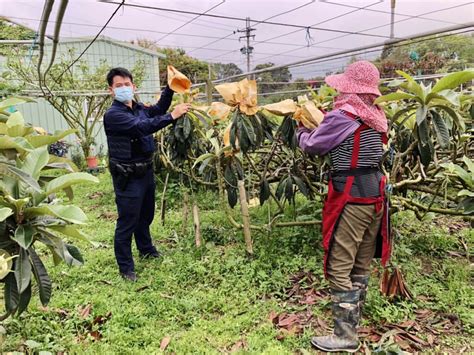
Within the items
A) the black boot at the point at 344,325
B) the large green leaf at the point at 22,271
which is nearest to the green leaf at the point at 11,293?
the large green leaf at the point at 22,271

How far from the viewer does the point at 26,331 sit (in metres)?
2.28

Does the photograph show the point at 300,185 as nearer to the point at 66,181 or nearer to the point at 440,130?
the point at 440,130

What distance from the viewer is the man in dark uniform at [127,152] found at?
113 inches

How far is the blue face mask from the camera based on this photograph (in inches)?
115

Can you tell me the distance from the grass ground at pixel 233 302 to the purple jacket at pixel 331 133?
1.03 metres

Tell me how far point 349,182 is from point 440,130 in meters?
0.57

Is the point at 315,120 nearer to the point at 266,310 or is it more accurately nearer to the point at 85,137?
the point at 266,310

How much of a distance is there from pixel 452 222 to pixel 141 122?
3.03 m

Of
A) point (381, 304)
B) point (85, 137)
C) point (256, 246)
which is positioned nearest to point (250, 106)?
point (256, 246)

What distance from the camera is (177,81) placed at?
275cm

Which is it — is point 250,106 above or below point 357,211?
above

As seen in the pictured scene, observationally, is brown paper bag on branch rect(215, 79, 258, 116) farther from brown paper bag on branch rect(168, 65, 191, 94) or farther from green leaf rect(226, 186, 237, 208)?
green leaf rect(226, 186, 237, 208)

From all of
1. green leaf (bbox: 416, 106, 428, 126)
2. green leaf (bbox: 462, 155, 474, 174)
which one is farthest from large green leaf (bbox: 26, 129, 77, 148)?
green leaf (bbox: 462, 155, 474, 174)

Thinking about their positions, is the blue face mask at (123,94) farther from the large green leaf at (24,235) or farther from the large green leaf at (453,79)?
the large green leaf at (453,79)
